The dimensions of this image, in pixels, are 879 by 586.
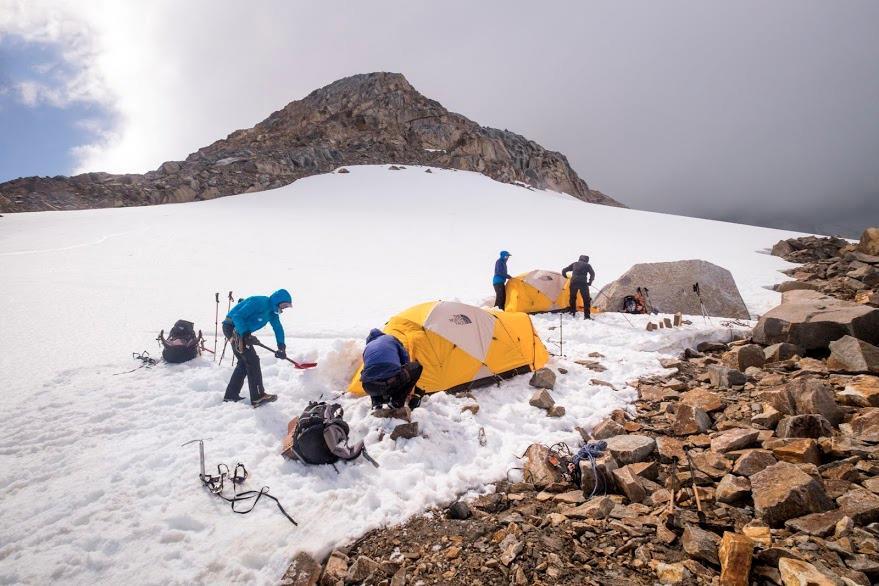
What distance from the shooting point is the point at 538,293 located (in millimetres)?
12969

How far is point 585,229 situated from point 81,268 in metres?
32.6

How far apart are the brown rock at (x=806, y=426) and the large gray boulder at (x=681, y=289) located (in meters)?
9.29

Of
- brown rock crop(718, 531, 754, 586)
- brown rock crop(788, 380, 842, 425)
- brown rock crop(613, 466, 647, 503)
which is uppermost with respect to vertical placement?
brown rock crop(788, 380, 842, 425)

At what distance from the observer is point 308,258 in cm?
2036

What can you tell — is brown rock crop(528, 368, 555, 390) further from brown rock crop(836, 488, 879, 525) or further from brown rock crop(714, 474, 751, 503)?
brown rock crop(836, 488, 879, 525)

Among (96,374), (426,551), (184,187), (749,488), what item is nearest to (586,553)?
(426,551)

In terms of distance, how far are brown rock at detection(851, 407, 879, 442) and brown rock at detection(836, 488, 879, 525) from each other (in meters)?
1.03

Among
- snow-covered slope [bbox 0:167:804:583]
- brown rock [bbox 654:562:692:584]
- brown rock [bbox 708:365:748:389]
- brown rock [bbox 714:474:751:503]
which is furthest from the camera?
brown rock [bbox 708:365:748:389]

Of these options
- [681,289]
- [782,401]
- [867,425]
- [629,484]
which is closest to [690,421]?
[782,401]

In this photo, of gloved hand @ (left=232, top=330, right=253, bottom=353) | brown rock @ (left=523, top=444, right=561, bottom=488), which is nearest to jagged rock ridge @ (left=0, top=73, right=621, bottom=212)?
gloved hand @ (left=232, top=330, right=253, bottom=353)

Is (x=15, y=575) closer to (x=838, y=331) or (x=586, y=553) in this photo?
(x=586, y=553)

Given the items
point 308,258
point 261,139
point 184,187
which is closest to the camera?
point 308,258

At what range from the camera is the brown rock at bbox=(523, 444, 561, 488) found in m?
4.43

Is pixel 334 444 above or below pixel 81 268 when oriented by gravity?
below
